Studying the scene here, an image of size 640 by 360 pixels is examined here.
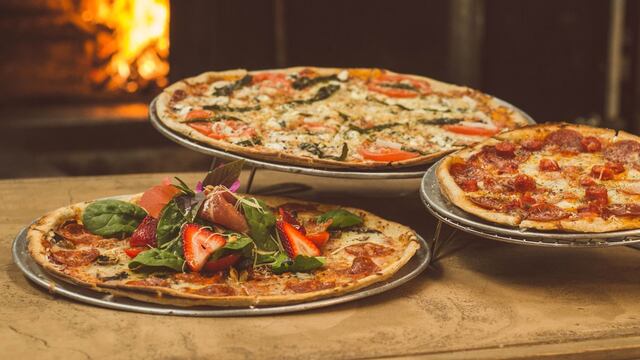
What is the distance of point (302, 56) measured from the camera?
20.8 feet

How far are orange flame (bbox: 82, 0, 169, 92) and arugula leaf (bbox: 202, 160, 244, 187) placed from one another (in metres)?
3.07

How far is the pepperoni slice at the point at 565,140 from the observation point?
395 cm

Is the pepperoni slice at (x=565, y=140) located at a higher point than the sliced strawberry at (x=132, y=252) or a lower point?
higher

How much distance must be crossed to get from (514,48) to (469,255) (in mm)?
2917

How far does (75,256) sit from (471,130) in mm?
1653

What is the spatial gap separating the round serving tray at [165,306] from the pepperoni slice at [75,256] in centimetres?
6

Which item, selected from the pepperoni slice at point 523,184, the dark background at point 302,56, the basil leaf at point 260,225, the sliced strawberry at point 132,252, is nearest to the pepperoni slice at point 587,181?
the pepperoni slice at point 523,184

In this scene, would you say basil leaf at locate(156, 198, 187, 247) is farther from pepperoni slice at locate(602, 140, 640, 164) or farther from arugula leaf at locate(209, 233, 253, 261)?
pepperoni slice at locate(602, 140, 640, 164)

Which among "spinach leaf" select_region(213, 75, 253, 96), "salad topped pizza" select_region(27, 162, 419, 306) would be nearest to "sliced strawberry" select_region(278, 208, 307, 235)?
"salad topped pizza" select_region(27, 162, 419, 306)

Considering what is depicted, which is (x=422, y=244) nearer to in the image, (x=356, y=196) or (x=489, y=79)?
(x=356, y=196)

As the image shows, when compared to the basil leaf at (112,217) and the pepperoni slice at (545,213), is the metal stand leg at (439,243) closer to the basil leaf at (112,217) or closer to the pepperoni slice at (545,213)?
the pepperoni slice at (545,213)

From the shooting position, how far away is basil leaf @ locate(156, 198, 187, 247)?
3428mm

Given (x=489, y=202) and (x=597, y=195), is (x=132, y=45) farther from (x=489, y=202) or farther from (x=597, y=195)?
(x=597, y=195)

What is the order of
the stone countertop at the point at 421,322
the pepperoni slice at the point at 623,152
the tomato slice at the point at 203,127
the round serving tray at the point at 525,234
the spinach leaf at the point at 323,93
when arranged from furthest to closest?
the spinach leaf at the point at 323,93
the tomato slice at the point at 203,127
the pepperoni slice at the point at 623,152
the round serving tray at the point at 525,234
the stone countertop at the point at 421,322
